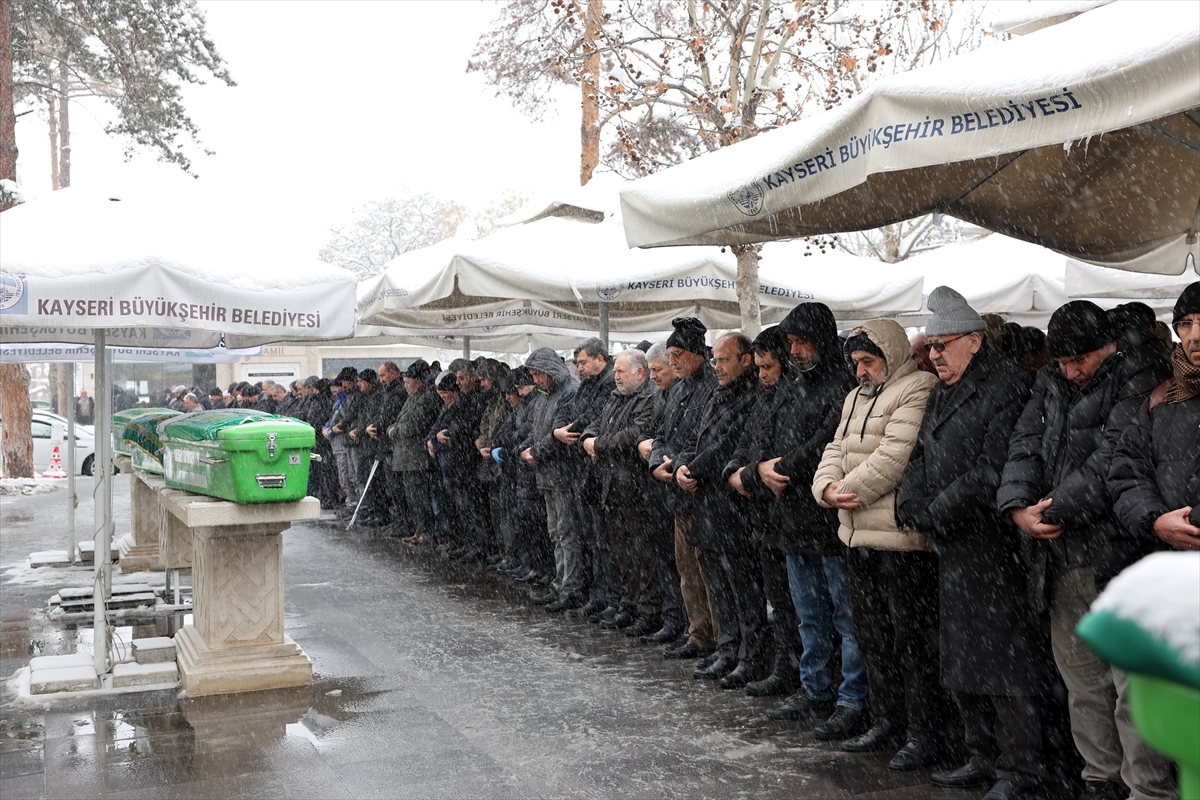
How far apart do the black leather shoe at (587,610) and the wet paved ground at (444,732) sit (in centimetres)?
20

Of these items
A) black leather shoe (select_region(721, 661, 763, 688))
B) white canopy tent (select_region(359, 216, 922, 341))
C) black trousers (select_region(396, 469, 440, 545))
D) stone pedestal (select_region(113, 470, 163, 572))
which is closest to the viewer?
black leather shoe (select_region(721, 661, 763, 688))

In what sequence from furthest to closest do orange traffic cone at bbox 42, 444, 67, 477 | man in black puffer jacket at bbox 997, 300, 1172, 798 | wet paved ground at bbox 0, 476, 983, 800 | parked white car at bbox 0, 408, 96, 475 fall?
parked white car at bbox 0, 408, 96, 475, orange traffic cone at bbox 42, 444, 67, 477, wet paved ground at bbox 0, 476, 983, 800, man in black puffer jacket at bbox 997, 300, 1172, 798

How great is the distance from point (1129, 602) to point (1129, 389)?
399 cm

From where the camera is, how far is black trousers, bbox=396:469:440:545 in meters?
13.7

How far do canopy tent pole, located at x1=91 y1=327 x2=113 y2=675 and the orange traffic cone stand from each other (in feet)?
65.5

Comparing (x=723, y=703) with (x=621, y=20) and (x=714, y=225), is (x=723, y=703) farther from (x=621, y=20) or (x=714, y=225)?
(x=621, y=20)

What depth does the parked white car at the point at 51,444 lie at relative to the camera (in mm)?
27188

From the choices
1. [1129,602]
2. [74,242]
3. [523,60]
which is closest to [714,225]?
[74,242]

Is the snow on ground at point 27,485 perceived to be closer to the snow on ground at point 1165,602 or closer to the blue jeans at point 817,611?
the blue jeans at point 817,611

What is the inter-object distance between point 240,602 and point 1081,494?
4.92 metres

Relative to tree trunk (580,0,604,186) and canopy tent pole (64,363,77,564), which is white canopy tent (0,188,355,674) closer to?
canopy tent pole (64,363,77,564)

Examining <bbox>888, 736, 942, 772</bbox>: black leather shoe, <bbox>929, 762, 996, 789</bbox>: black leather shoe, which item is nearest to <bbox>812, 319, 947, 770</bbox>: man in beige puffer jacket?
<bbox>888, 736, 942, 772</bbox>: black leather shoe

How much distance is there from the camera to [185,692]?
702 cm

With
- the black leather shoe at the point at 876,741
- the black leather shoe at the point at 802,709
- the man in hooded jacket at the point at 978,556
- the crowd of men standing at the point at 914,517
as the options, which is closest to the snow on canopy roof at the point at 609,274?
the crowd of men standing at the point at 914,517
